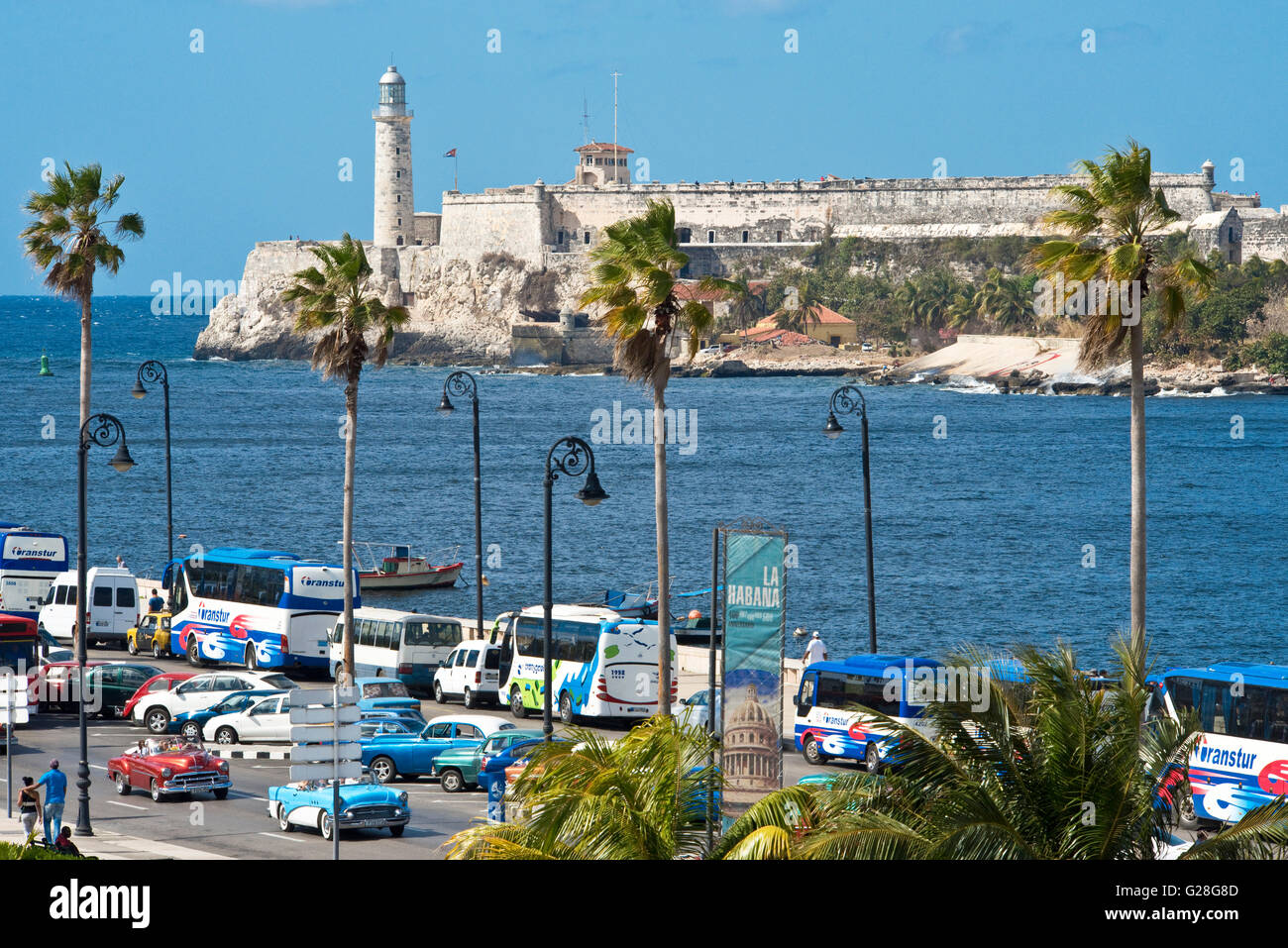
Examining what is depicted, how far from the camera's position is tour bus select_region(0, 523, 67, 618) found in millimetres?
43750

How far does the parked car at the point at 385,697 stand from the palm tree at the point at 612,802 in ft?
54.1

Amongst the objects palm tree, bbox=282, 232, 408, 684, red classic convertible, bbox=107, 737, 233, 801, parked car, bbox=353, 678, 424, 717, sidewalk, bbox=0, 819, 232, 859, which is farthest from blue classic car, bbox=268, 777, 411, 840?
palm tree, bbox=282, 232, 408, 684

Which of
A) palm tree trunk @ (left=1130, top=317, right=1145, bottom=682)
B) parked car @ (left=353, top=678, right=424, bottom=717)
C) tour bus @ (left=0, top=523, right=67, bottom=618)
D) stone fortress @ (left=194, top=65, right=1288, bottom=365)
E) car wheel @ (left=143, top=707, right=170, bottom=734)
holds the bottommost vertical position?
car wheel @ (left=143, top=707, right=170, bottom=734)

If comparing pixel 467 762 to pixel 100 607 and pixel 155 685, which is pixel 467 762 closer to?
pixel 155 685

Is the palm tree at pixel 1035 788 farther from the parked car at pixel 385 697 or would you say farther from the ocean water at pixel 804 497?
the ocean water at pixel 804 497

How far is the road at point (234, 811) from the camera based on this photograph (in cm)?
2111

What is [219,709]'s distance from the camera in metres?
29.6

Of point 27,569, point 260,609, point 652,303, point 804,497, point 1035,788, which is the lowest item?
point 260,609

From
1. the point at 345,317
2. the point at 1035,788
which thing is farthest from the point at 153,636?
the point at 1035,788

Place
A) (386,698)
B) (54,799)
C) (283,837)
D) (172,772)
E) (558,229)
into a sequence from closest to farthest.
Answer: (54,799) → (283,837) → (172,772) → (386,698) → (558,229)

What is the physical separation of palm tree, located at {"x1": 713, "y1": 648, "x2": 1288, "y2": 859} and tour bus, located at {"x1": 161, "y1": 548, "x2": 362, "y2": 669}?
2535cm

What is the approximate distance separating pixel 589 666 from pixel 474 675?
345 cm

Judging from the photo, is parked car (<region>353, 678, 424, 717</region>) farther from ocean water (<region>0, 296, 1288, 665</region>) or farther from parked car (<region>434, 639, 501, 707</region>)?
ocean water (<region>0, 296, 1288, 665</region>)

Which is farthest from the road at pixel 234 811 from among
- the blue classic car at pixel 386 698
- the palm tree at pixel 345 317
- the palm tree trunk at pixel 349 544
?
the palm tree at pixel 345 317
